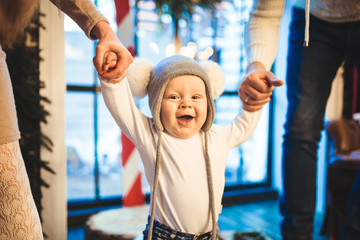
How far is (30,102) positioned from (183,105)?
1.31 meters

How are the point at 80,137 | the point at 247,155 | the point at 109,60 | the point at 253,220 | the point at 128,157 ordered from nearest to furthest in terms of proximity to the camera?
the point at 109,60
the point at 128,157
the point at 253,220
the point at 80,137
the point at 247,155

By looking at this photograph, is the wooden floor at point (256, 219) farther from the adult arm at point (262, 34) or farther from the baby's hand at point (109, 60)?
the baby's hand at point (109, 60)

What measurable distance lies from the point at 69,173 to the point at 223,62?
7.44 ft

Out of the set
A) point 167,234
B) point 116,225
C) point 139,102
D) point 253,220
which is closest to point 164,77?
point 167,234

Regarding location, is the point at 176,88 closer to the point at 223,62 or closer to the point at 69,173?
the point at 223,62

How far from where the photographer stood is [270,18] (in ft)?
3.91

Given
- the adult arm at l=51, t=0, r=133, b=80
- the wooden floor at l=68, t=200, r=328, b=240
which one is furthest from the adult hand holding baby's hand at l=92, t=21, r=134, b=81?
the wooden floor at l=68, t=200, r=328, b=240

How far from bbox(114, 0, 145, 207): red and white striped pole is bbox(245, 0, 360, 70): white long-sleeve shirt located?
1.32m

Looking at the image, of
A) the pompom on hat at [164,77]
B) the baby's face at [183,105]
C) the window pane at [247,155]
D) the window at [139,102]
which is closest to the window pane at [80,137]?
the window at [139,102]

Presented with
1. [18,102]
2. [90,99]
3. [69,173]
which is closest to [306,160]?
[18,102]

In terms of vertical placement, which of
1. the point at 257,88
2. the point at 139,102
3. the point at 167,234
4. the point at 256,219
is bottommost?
the point at 256,219

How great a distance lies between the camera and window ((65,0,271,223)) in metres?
2.55

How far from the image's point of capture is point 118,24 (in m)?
2.31

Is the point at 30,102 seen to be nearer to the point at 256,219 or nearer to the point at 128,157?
the point at 128,157
